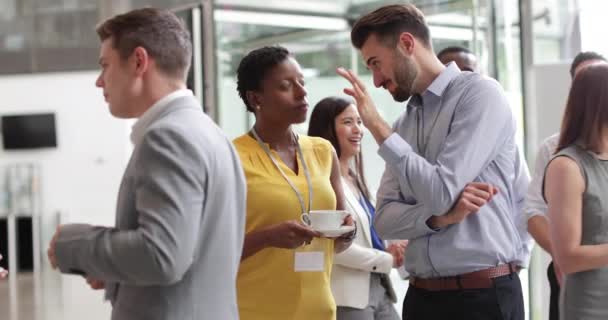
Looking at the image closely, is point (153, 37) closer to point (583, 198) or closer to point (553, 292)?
point (583, 198)

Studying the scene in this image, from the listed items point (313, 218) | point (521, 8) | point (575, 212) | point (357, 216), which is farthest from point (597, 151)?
point (521, 8)

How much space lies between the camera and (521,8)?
625 centimetres

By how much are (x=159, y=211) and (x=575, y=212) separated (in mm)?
1299

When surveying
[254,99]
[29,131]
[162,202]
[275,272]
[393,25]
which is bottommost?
[29,131]

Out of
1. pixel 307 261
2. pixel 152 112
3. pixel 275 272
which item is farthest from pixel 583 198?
pixel 152 112

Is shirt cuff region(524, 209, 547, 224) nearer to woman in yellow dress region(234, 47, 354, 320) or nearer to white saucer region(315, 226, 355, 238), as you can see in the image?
woman in yellow dress region(234, 47, 354, 320)

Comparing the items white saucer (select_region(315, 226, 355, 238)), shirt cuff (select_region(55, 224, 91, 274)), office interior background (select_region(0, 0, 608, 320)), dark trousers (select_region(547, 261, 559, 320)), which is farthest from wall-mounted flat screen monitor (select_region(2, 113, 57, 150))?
shirt cuff (select_region(55, 224, 91, 274))

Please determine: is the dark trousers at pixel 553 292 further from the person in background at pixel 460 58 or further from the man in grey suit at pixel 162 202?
the man in grey suit at pixel 162 202

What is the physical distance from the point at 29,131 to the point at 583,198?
12.4 meters

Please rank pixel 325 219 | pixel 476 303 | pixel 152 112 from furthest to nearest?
pixel 325 219
pixel 476 303
pixel 152 112

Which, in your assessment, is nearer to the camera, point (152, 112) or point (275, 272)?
point (152, 112)

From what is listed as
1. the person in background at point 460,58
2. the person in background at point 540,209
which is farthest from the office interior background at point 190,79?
the person in background at point 540,209

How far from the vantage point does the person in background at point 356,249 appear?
11.5 ft

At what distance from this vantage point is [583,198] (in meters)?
2.55
